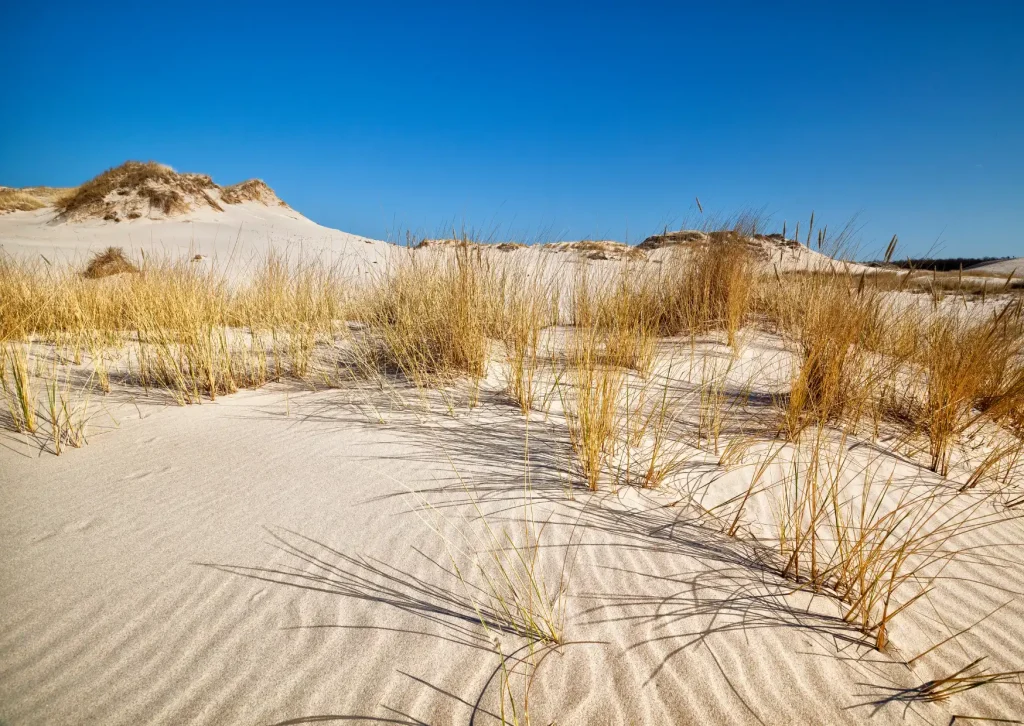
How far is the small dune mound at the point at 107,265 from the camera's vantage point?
7465 millimetres

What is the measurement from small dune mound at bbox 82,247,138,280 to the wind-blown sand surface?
7423 millimetres

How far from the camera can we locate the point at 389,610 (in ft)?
4.12

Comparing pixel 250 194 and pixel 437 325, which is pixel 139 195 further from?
pixel 437 325

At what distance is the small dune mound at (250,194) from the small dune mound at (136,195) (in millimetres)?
1171

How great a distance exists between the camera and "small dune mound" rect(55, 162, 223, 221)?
42.3 ft

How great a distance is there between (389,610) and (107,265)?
31.9ft

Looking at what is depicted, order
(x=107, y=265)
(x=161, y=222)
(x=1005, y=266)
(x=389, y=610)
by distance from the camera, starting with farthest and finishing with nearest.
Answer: (x=1005, y=266)
(x=161, y=222)
(x=107, y=265)
(x=389, y=610)

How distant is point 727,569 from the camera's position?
145cm

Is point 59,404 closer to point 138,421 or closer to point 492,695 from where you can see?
point 138,421

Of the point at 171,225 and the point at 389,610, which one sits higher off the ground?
the point at 171,225

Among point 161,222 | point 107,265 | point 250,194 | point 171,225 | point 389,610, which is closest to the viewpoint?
point 389,610

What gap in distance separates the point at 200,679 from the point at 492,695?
0.72 metres

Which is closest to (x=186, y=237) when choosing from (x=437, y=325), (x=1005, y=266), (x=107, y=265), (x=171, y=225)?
(x=171, y=225)

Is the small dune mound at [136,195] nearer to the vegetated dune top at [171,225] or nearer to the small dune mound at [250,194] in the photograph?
the vegetated dune top at [171,225]
